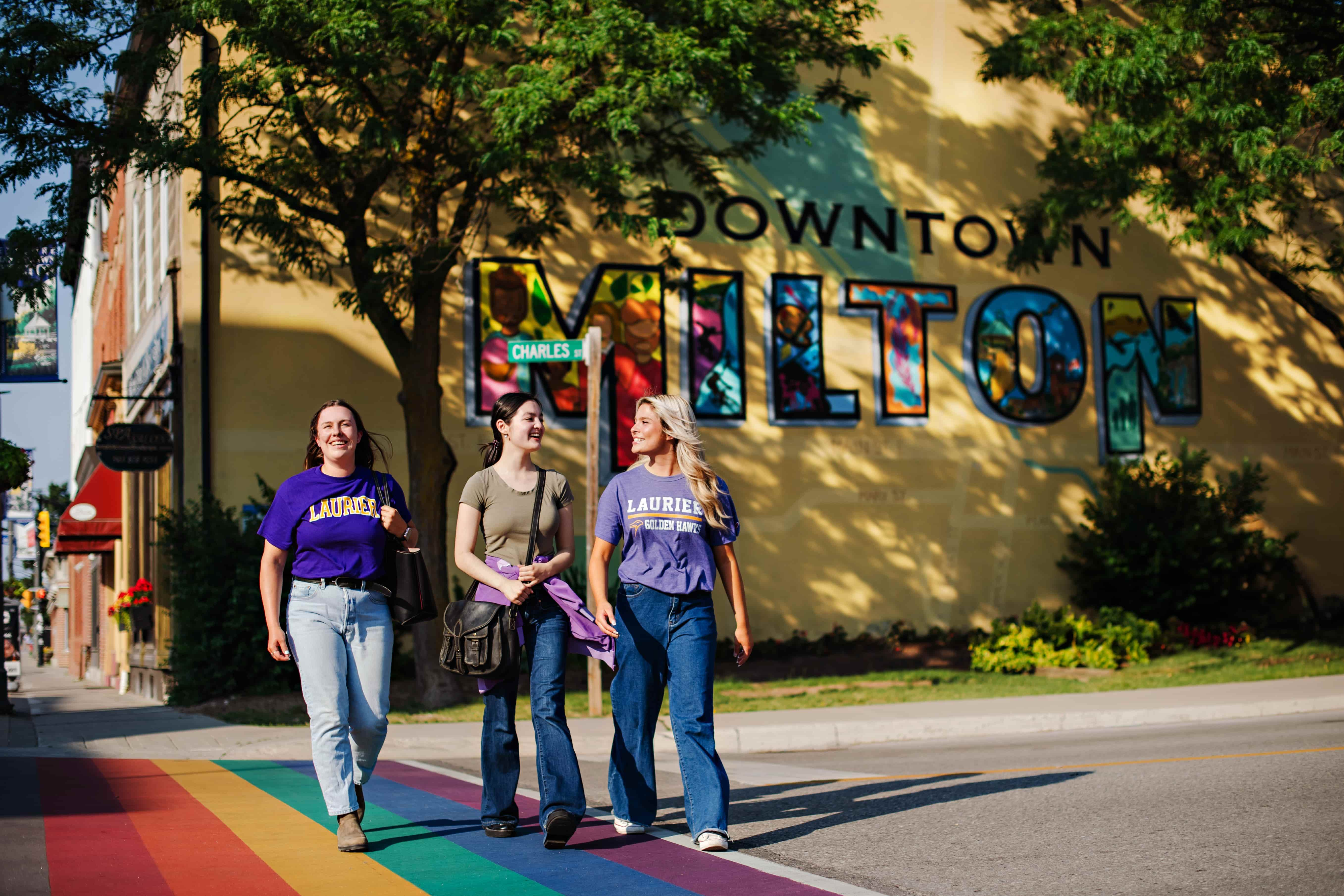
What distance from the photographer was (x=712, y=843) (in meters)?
5.46

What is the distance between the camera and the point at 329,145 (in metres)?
13.6

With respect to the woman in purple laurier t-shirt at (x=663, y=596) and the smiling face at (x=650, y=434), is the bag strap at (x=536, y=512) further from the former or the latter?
the smiling face at (x=650, y=434)

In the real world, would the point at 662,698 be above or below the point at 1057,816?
above

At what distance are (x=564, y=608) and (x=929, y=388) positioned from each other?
1363cm

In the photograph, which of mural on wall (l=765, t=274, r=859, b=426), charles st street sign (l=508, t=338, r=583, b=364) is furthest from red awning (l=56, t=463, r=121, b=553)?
charles st street sign (l=508, t=338, r=583, b=364)

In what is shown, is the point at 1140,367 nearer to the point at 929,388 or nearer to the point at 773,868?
the point at 929,388

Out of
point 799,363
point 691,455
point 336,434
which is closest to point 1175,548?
point 799,363

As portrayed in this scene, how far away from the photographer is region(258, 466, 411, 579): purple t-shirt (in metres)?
5.57

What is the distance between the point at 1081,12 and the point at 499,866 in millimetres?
14941

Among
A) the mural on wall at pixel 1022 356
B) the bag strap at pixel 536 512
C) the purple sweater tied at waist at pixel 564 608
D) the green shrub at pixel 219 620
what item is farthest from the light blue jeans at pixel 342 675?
the mural on wall at pixel 1022 356

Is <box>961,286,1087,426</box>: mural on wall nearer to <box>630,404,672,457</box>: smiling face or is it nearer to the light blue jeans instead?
<box>630,404,672,457</box>: smiling face

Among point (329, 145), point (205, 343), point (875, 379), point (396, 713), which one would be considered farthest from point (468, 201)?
point (875, 379)

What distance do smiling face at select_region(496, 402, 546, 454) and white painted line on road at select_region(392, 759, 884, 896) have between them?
5.07ft

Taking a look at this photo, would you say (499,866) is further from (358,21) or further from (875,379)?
(875,379)
